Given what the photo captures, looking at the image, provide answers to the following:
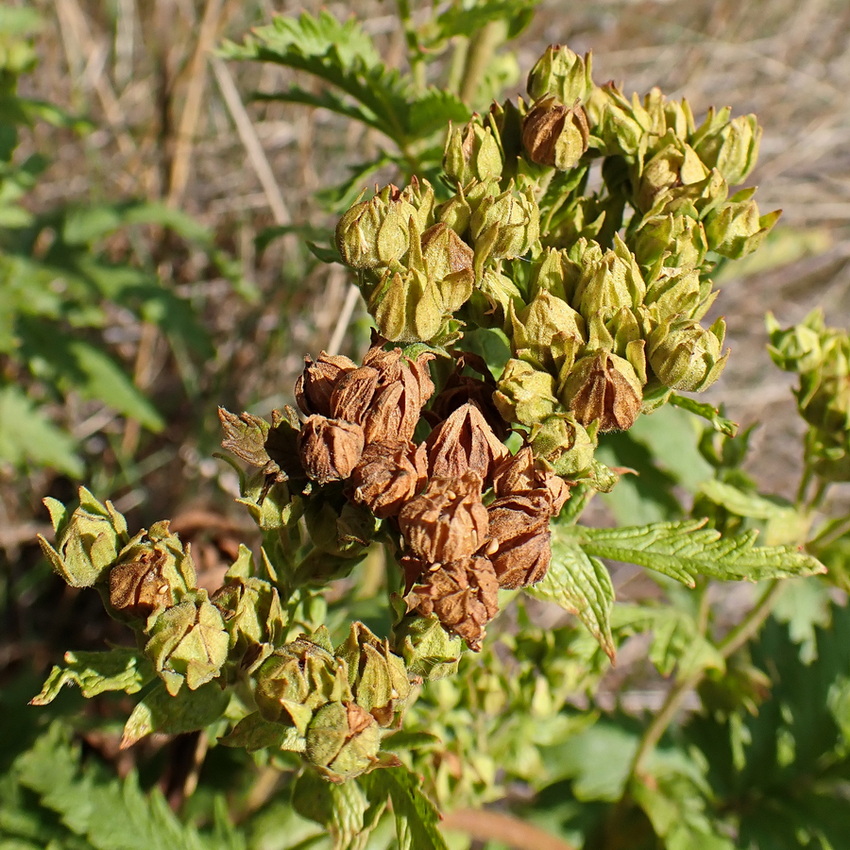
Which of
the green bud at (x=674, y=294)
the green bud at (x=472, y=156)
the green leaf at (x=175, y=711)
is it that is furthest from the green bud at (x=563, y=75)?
the green leaf at (x=175, y=711)

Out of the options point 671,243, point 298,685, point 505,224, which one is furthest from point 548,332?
point 298,685

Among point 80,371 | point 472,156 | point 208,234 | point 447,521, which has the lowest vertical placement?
point 80,371

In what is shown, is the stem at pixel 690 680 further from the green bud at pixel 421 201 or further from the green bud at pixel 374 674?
the green bud at pixel 421 201

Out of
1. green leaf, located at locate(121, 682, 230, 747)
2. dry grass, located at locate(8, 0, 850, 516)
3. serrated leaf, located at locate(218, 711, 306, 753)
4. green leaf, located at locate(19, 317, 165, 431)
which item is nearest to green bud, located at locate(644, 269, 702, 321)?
serrated leaf, located at locate(218, 711, 306, 753)

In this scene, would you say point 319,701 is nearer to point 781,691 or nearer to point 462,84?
point 781,691

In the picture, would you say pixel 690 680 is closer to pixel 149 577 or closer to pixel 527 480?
pixel 527 480

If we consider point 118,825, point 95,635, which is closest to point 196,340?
point 95,635
